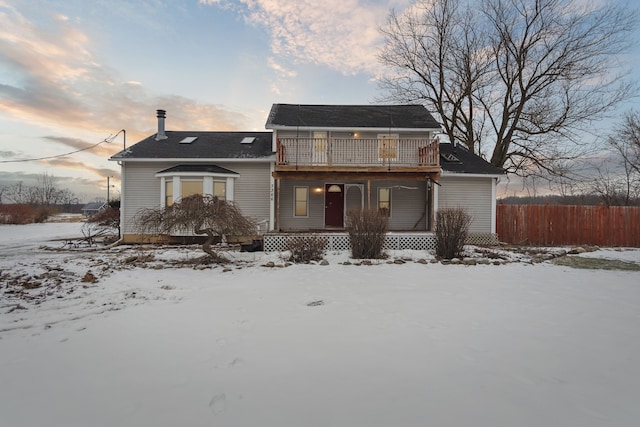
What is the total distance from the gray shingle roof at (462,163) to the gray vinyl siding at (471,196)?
41cm

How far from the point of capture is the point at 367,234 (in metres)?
9.30

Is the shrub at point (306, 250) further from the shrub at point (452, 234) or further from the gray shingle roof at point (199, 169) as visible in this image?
the gray shingle roof at point (199, 169)

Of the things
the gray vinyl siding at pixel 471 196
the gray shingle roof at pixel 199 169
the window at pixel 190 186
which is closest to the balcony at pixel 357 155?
the gray vinyl siding at pixel 471 196

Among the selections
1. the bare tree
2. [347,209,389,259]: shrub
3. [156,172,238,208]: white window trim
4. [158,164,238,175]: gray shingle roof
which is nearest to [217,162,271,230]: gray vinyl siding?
[158,164,238,175]: gray shingle roof

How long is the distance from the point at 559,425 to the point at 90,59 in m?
17.7

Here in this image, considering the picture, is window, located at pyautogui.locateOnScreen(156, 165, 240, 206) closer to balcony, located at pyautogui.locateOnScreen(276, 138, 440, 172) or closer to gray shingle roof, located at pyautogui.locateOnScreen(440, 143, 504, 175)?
balcony, located at pyautogui.locateOnScreen(276, 138, 440, 172)

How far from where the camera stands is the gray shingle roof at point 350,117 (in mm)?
13852

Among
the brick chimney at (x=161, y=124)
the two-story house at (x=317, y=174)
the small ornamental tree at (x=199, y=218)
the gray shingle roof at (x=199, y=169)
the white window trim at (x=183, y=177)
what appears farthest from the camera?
the brick chimney at (x=161, y=124)

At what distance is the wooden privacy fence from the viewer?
13492 mm

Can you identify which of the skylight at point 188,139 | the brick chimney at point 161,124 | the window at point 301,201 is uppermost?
the brick chimney at point 161,124

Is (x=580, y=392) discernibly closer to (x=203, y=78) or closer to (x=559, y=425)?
(x=559, y=425)

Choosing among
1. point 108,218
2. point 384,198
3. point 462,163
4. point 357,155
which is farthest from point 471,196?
point 108,218

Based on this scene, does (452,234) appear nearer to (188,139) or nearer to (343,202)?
(343,202)

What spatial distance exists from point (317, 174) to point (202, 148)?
5.88m
